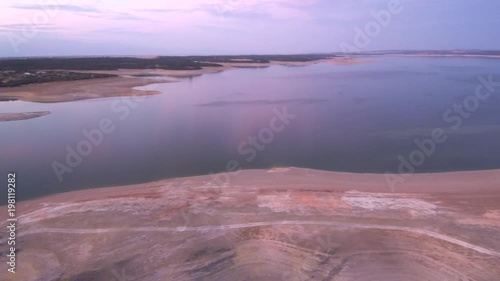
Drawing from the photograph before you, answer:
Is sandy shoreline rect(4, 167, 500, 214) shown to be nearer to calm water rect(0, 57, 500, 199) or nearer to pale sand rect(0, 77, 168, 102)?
calm water rect(0, 57, 500, 199)

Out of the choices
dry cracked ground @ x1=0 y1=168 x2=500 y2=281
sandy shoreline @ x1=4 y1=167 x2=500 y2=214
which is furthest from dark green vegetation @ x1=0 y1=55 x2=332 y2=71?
dry cracked ground @ x1=0 y1=168 x2=500 y2=281

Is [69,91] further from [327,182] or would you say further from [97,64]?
[97,64]

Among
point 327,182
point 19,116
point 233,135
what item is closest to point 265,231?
point 327,182

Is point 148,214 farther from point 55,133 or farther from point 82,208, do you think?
point 55,133

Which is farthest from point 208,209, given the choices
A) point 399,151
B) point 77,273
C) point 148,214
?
point 399,151

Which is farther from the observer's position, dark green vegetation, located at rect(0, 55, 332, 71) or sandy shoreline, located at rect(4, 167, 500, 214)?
dark green vegetation, located at rect(0, 55, 332, 71)

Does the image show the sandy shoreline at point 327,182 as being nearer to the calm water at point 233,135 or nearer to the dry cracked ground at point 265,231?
the dry cracked ground at point 265,231
